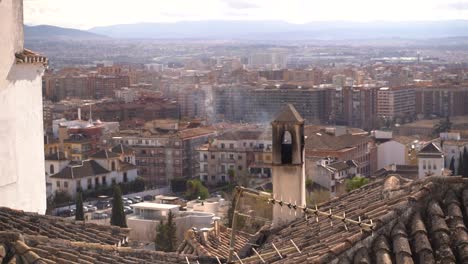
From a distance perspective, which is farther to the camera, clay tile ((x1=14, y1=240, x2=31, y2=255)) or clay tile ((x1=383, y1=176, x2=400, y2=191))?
clay tile ((x1=383, y1=176, x2=400, y2=191))

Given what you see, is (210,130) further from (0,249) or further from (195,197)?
(0,249)

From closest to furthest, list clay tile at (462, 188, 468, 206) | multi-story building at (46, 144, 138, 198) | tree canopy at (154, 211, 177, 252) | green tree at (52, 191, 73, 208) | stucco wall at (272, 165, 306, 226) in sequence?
clay tile at (462, 188, 468, 206)
stucco wall at (272, 165, 306, 226)
tree canopy at (154, 211, 177, 252)
green tree at (52, 191, 73, 208)
multi-story building at (46, 144, 138, 198)

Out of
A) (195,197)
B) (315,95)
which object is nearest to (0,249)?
(195,197)

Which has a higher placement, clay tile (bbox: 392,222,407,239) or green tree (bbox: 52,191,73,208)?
clay tile (bbox: 392,222,407,239)

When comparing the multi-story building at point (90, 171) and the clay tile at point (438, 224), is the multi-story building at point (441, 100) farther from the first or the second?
the clay tile at point (438, 224)

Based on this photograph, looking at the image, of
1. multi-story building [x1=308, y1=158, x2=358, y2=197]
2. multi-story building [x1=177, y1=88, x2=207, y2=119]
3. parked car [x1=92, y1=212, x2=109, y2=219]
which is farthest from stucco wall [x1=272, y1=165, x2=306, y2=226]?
multi-story building [x1=177, y1=88, x2=207, y2=119]

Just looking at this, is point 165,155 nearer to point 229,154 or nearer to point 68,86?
point 229,154

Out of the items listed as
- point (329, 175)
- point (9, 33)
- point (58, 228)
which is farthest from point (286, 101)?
point (58, 228)

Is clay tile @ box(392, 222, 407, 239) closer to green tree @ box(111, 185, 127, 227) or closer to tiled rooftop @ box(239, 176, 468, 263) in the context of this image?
tiled rooftop @ box(239, 176, 468, 263)
